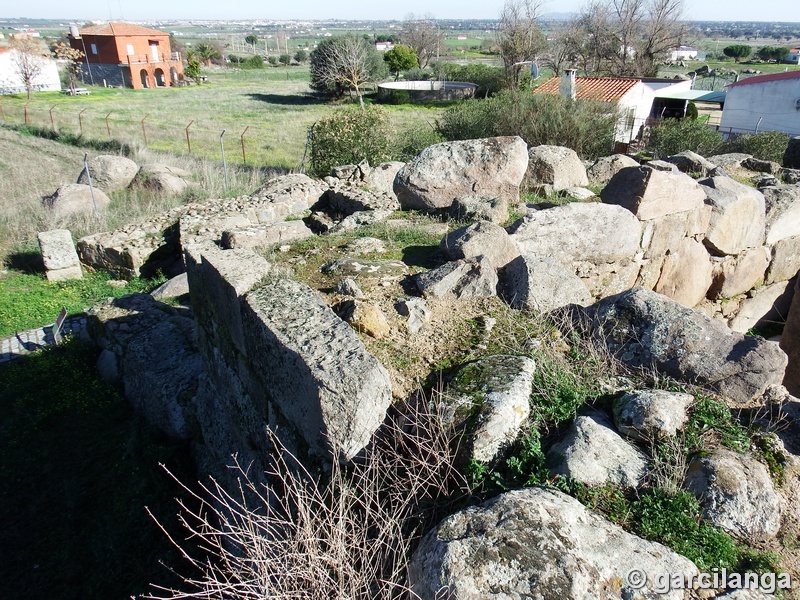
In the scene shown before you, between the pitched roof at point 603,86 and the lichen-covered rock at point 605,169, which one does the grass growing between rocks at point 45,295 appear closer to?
the lichen-covered rock at point 605,169

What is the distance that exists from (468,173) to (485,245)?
6.71 ft

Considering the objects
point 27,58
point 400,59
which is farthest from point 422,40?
point 27,58

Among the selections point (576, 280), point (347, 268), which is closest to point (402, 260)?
point (347, 268)

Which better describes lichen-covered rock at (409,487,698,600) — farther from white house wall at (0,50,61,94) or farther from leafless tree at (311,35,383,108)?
white house wall at (0,50,61,94)

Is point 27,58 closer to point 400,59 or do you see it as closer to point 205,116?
point 205,116

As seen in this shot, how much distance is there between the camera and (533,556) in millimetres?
2191

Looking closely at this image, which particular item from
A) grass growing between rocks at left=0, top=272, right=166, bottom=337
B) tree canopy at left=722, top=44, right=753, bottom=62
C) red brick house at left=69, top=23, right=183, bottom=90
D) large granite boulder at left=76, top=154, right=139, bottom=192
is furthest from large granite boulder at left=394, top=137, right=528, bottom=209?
tree canopy at left=722, top=44, right=753, bottom=62

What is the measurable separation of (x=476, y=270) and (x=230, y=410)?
7.19ft

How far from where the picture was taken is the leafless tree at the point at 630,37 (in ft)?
129

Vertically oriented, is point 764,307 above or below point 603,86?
below

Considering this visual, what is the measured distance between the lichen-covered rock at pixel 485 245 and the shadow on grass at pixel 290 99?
34.5 m

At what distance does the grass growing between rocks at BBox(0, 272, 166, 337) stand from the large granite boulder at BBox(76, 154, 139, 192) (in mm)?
4786

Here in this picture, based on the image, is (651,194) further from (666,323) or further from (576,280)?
(666,323)

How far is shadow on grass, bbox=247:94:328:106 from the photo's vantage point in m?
37.2
